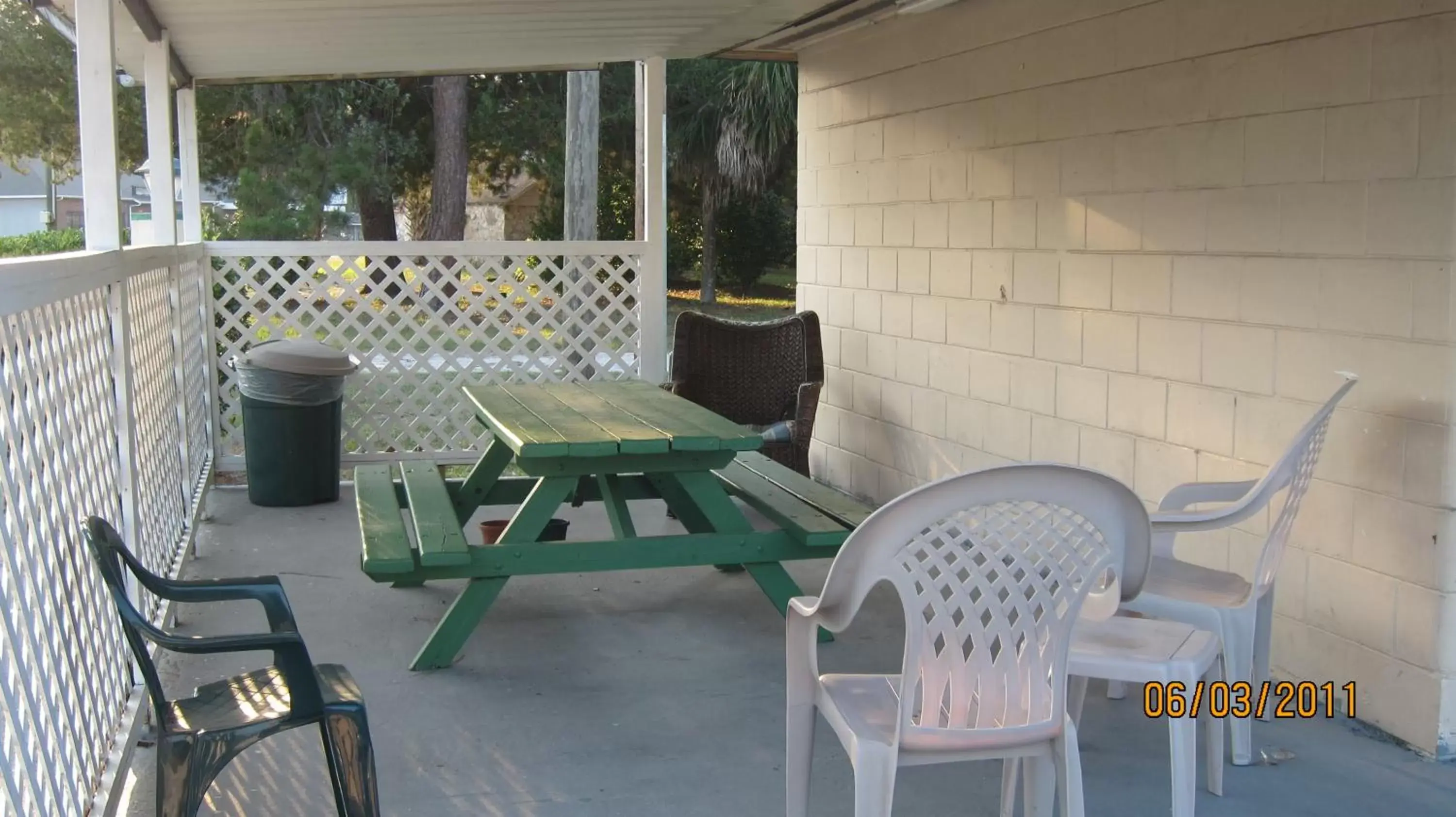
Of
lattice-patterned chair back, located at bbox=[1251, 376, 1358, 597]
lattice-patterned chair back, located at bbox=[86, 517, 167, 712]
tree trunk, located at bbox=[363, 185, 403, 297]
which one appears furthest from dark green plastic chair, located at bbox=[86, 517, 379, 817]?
tree trunk, located at bbox=[363, 185, 403, 297]

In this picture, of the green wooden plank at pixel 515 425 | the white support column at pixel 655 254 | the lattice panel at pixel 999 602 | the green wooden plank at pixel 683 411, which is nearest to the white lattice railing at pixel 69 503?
the green wooden plank at pixel 515 425

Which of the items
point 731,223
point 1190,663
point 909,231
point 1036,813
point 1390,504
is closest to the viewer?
point 1036,813

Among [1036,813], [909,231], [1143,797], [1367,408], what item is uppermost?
[909,231]

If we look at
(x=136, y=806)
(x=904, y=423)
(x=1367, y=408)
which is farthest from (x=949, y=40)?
(x=136, y=806)

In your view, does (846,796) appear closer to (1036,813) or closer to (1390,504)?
(1036,813)

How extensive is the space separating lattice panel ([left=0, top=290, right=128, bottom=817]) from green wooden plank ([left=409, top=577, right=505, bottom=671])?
91 cm

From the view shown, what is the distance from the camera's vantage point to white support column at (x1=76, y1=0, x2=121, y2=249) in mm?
3699

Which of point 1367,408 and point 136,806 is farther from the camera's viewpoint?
point 1367,408

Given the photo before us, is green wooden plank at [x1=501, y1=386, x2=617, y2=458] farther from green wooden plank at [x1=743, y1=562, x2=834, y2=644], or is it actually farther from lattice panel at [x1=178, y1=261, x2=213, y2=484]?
lattice panel at [x1=178, y1=261, x2=213, y2=484]

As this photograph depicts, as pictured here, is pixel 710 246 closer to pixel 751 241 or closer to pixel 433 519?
pixel 751 241

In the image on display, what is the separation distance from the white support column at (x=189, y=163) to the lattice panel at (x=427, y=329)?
23cm

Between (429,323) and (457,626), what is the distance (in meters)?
3.53

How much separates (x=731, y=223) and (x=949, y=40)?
16442 millimetres

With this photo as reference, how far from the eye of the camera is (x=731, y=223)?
21.8 metres
